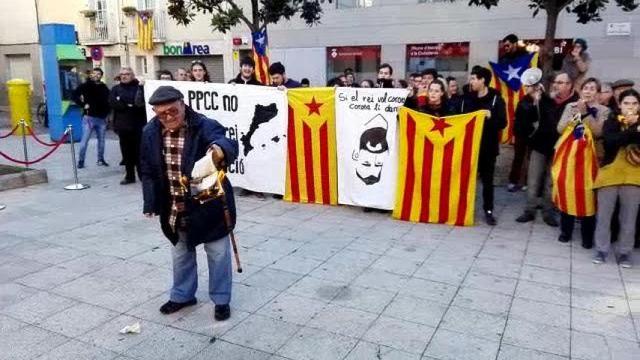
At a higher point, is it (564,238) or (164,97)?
(164,97)

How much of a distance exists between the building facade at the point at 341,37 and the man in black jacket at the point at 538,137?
3401 mm

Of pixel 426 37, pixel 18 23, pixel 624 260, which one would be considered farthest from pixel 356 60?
pixel 18 23

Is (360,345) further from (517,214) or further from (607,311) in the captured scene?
(517,214)

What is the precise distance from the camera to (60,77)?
1319cm

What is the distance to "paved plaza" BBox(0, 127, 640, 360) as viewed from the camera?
11.6 ft

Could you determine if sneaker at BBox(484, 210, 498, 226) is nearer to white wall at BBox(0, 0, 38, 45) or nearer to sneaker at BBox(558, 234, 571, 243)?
sneaker at BBox(558, 234, 571, 243)

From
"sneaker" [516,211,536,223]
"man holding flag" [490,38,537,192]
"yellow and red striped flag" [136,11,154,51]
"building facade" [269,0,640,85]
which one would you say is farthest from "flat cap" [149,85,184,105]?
"yellow and red striped flag" [136,11,154,51]

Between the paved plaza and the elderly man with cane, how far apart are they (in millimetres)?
471

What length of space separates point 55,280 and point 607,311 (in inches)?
178

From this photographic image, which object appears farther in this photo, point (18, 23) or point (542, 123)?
point (18, 23)

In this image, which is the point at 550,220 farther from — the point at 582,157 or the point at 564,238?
the point at 582,157

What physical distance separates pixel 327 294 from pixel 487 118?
3.02 meters

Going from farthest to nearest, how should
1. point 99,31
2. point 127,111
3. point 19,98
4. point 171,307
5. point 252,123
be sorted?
1. point 99,31
2. point 19,98
3. point 127,111
4. point 252,123
5. point 171,307

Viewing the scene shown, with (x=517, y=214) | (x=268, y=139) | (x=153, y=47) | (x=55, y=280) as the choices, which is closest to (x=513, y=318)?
(x=517, y=214)
